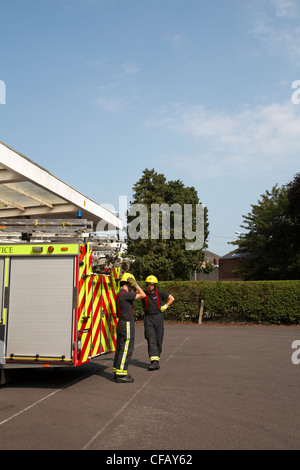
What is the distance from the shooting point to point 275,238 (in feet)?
97.6

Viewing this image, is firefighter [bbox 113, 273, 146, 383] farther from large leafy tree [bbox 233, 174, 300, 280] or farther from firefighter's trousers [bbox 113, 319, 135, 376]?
large leafy tree [bbox 233, 174, 300, 280]

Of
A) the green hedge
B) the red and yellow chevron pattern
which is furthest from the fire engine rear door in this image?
the green hedge

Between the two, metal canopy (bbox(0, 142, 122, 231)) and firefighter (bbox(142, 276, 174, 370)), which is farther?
metal canopy (bbox(0, 142, 122, 231))

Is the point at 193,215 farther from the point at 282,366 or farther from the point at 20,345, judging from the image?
the point at 20,345


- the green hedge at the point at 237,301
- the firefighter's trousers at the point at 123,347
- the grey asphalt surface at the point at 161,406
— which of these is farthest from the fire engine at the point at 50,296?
the green hedge at the point at 237,301

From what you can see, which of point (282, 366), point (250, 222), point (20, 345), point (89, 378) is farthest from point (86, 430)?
point (250, 222)

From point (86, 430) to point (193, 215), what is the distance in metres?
29.0

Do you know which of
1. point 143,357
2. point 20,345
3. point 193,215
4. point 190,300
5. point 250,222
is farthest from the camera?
point 250,222

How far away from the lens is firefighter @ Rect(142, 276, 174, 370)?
9422mm

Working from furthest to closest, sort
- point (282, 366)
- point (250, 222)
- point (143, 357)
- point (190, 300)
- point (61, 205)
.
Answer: point (250, 222) → point (190, 300) → point (61, 205) → point (143, 357) → point (282, 366)

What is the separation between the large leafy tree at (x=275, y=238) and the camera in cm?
2912

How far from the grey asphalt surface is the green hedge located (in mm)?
9991

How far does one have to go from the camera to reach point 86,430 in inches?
210

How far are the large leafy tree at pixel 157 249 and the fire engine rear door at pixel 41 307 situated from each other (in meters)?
19.0
